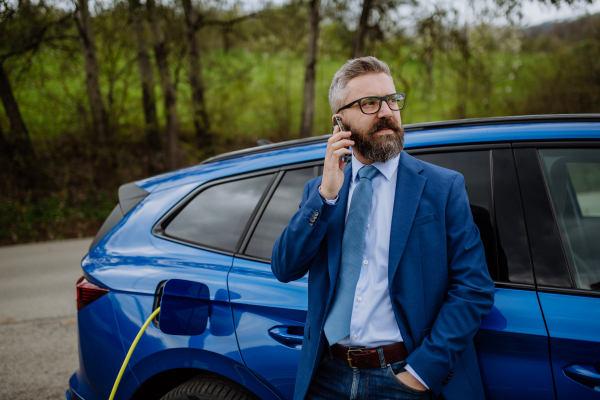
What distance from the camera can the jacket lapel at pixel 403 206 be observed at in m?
1.37

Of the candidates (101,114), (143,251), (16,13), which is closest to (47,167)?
(101,114)

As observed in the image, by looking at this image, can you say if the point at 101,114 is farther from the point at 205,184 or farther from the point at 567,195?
the point at 567,195

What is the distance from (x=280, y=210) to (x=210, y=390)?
2.84 feet

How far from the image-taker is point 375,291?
1.44m

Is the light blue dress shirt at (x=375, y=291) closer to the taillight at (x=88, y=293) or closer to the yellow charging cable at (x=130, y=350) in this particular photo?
the yellow charging cable at (x=130, y=350)

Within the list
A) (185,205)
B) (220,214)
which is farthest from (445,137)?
(185,205)

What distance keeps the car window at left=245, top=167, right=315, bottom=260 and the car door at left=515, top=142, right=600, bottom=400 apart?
941mm

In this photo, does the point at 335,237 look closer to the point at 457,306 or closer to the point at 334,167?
the point at 334,167

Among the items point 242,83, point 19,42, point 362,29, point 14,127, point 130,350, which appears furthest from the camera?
point 242,83

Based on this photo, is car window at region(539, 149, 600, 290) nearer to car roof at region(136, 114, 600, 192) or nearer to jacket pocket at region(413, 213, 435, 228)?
car roof at region(136, 114, 600, 192)

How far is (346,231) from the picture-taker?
1.48 meters

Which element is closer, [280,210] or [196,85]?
[280,210]

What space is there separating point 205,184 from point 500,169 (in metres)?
1.43

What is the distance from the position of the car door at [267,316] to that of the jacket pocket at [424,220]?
1.89 feet
